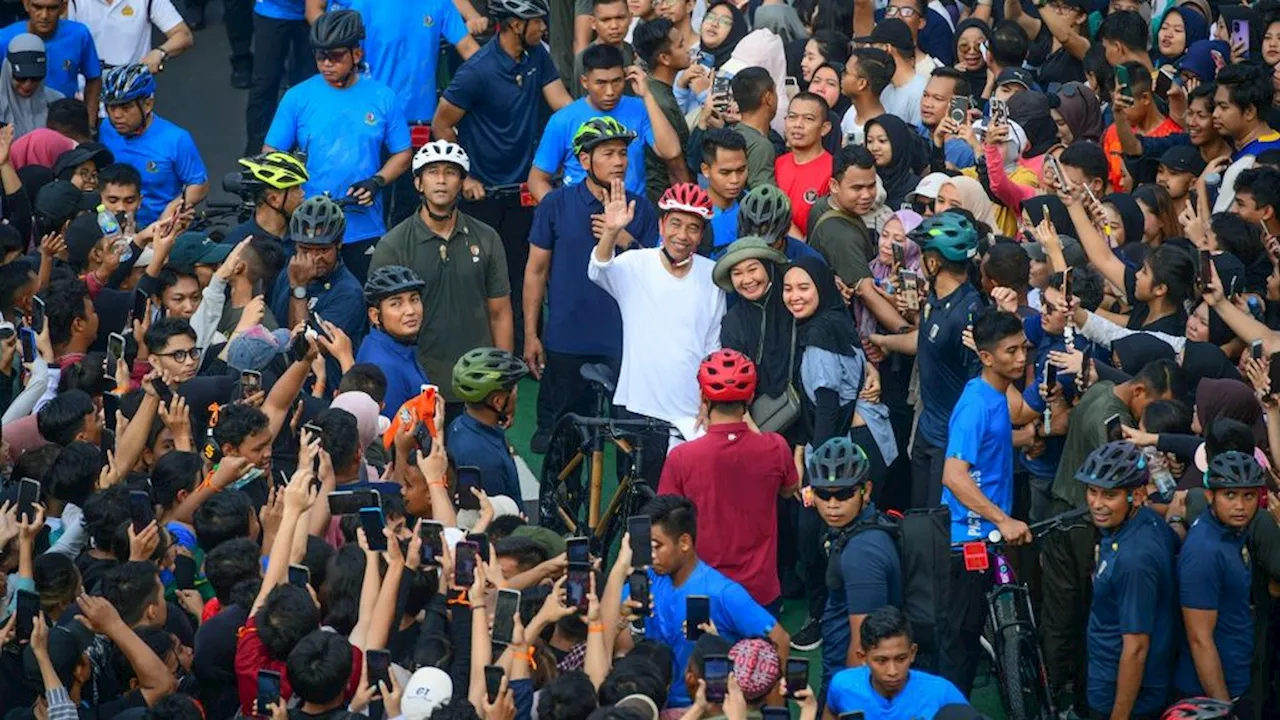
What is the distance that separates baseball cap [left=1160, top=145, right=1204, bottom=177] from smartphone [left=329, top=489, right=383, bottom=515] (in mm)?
6257

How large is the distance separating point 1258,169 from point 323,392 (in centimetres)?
549

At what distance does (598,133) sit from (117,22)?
524 cm

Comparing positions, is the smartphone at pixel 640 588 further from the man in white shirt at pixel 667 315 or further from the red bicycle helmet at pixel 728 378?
the man in white shirt at pixel 667 315

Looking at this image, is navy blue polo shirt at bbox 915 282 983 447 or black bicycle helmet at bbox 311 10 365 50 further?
black bicycle helmet at bbox 311 10 365 50

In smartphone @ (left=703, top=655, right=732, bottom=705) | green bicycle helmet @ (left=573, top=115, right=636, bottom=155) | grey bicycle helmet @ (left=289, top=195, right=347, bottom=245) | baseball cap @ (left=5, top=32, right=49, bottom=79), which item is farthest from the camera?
baseball cap @ (left=5, top=32, right=49, bottom=79)

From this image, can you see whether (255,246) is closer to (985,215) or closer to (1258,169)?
(985,215)

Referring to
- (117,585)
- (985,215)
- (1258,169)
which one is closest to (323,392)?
(117,585)

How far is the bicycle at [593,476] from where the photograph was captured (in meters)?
11.0

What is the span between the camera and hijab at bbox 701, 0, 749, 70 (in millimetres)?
15117

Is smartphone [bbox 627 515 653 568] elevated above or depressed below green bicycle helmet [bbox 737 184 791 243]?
below

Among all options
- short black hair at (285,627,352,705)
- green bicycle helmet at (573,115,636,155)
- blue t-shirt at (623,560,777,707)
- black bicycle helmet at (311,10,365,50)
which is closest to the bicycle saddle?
green bicycle helmet at (573,115,636,155)

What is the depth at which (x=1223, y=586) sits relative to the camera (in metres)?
9.13

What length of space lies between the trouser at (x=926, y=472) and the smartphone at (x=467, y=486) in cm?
287

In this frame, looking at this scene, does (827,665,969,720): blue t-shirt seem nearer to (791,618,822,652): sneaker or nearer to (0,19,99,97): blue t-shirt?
(791,618,822,652): sneaker
